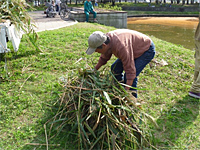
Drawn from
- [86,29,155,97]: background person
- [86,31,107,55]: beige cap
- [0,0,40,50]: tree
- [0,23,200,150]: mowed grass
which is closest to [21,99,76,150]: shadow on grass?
[0,23,200,150]: mowed grass

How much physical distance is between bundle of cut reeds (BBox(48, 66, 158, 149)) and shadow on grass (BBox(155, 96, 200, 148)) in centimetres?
30

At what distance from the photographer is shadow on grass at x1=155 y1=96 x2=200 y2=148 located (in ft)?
9.83

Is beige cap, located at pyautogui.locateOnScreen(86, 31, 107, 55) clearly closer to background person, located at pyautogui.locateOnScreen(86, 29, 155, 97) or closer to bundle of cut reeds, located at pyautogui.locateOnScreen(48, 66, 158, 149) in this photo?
background person, located at pyautogui.locateOnScreen(86, 29, 155, 97)

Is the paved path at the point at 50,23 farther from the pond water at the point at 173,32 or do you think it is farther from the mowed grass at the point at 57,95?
the pond water at the point at 173,32

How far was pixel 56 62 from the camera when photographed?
4.62 meters

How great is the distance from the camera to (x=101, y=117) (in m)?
2.54

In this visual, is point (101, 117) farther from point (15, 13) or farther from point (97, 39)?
point (15, 13)

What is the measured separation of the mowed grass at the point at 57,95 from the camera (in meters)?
2.88

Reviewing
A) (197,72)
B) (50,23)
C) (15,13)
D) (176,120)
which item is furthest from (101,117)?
(50,23)

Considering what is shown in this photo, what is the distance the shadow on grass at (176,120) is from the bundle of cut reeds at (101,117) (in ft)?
0.98

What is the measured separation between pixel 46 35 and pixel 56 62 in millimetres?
1939

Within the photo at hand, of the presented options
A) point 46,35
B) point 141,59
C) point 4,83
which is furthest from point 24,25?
point 141,59

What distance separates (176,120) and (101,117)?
4.64ft

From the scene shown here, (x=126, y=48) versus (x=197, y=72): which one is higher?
(x=126, y=48)
